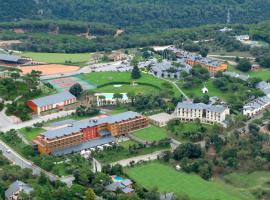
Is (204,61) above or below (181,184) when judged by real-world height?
above

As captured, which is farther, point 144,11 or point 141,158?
point 144,11

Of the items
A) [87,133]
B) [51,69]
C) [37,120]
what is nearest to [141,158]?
[87,133]

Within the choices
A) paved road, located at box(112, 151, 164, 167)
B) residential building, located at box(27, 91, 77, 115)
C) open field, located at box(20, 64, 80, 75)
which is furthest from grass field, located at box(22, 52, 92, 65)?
paved road, located at box(112, 151, 164, 167)

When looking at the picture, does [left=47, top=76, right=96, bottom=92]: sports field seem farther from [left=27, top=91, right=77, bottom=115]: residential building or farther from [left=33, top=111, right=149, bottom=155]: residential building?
[left=33, top=111, right=149, bottom=155]: residential building

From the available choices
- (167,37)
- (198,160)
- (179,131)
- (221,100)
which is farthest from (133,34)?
(198,160)

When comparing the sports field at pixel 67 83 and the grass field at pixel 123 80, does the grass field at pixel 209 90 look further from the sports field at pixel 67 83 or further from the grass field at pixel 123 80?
the sports field at pixel 67 83

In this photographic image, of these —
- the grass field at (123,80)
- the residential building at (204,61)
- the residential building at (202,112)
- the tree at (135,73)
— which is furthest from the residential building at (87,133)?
the residential building at (204,61)

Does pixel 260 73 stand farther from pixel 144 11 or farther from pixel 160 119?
pixel 144 11
